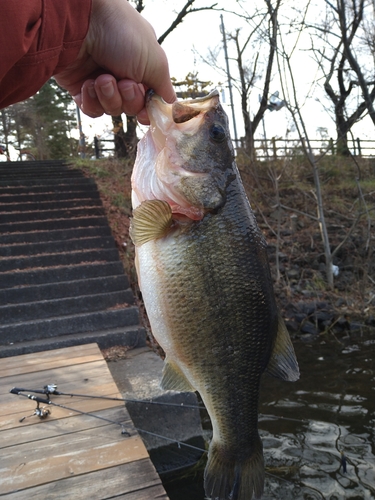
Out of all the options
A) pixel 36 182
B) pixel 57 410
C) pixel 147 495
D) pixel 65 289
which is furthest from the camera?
pixel 36 182

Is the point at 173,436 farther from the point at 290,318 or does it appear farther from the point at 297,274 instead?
the point at 297,274

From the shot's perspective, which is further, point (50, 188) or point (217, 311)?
point (50, 188)

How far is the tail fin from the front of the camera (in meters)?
1.45

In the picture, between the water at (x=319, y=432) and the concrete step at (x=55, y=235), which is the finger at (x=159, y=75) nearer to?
the water at (x=319, y=432)

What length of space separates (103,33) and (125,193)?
812cm

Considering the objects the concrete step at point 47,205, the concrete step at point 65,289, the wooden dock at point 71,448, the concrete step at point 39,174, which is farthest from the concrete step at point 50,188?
the wooden dock at point 71,448

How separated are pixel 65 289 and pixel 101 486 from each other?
433 cm

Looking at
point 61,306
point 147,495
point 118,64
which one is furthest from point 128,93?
point 61,306

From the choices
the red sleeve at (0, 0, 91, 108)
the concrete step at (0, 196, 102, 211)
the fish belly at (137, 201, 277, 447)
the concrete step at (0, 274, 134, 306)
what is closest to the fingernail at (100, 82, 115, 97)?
the red sleeve at (0, 0, 91, 108)

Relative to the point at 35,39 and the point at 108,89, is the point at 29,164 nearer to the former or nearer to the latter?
the point at 108,89

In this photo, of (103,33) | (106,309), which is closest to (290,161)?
(106,309)

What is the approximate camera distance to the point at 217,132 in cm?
163

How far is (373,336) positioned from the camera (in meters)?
7.46

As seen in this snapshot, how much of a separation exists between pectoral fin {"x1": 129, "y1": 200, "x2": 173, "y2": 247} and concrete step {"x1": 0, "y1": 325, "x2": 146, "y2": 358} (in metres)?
4.17
